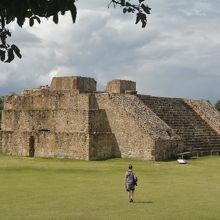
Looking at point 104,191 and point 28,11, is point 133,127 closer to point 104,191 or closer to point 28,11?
point 104,191

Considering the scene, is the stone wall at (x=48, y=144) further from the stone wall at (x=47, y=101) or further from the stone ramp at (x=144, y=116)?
the stone ramp at (x=144, y=116)

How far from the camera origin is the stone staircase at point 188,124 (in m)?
28.3

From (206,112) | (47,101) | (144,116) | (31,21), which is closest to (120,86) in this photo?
(47,101)

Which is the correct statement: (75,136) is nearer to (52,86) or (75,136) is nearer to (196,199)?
(52,86)

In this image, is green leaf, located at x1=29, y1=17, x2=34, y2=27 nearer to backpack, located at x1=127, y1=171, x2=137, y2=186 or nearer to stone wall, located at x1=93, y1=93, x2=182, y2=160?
backpack, located at x1=127, y1=171, x2=137, y2=186

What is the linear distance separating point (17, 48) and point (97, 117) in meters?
22.4

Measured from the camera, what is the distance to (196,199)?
1376 cm

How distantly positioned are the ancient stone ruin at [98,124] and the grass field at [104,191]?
5.57 feet

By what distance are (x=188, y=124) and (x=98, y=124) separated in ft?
19.9

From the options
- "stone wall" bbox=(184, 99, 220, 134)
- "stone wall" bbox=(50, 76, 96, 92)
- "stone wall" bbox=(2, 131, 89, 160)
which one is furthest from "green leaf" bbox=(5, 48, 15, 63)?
"stone wall" bbox=(184, 99, 220, 134)

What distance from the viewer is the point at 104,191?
15.4m

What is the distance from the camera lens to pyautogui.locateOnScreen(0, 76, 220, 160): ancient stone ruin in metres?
25.9

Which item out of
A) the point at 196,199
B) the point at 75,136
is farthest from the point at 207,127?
the point at 196,199

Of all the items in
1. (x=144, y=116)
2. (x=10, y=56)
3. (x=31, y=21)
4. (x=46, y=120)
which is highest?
(x=144, y=116)
